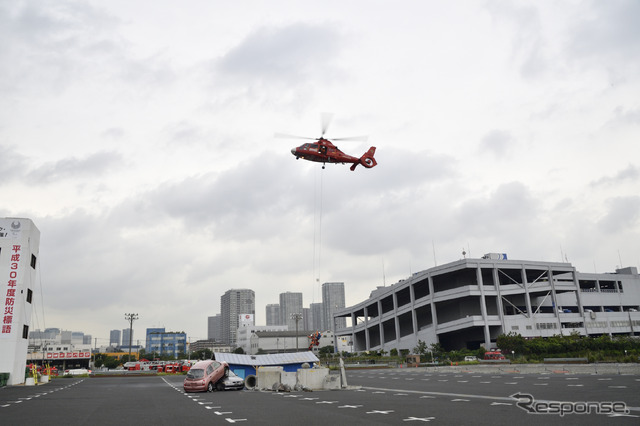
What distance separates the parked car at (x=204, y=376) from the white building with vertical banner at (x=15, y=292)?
1128 inches

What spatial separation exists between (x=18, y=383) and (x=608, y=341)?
237 ft

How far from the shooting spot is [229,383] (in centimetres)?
3341

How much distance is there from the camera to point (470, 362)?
70875mm

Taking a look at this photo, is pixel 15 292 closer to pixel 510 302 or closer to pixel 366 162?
pixel 366 162

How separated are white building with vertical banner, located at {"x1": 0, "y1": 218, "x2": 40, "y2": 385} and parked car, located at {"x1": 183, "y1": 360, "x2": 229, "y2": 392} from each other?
94.0ft

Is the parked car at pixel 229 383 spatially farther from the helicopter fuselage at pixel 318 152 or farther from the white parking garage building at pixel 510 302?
the white parking garage building at pixel 510 302

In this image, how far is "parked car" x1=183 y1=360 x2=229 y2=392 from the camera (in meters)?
31.1

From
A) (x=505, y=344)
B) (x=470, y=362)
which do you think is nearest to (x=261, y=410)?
(x=470, y=362)

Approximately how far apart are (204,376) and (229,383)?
2.57m

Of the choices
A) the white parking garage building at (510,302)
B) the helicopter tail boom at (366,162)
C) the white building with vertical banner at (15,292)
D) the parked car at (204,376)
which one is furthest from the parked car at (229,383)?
the white parking garage building at (510,302)

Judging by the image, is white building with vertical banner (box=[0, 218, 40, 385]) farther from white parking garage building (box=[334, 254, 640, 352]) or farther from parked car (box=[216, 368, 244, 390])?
white parking garage building (box=[334, 254, 640, 352])

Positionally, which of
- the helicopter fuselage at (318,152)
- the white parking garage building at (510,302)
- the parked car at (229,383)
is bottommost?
the parked car at (229,383)

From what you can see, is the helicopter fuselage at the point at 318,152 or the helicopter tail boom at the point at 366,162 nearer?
the helicopter fuselage at the point at 318,152

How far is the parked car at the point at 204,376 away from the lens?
3111 centimetres
